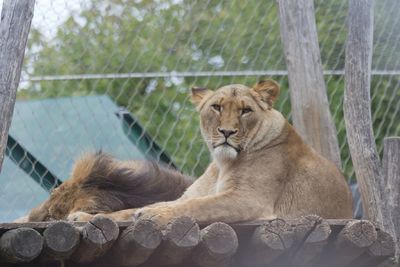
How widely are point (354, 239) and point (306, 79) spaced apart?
113 cm

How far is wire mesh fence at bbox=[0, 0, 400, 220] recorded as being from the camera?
462cm

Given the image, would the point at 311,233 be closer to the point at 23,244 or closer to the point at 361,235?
the point at 361,235

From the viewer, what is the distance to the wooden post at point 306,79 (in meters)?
4.08

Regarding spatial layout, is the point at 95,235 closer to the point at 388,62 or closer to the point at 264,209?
the point at 264,209

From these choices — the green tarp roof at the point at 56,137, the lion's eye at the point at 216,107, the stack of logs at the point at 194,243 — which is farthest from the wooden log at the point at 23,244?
the green tarp roof at the point at 56,137

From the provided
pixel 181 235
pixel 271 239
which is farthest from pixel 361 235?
pixel 181 235

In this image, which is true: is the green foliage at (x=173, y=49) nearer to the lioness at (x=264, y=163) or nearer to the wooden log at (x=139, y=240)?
the lioness at (x=264, y=163)

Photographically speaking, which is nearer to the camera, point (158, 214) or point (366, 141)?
point (158, 214)

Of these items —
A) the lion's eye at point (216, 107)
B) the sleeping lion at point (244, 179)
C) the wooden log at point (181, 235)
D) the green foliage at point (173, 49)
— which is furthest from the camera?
the green foliage at point (173, 49)

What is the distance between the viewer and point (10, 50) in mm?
3170

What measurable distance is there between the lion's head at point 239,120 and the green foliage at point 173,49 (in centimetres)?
108

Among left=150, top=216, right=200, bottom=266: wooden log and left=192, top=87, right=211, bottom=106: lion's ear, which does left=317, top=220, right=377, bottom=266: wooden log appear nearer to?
left=150, top=216, right=200, bottom=266: wooden log

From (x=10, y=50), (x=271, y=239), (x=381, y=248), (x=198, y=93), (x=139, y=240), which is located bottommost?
(x=381, y=248)

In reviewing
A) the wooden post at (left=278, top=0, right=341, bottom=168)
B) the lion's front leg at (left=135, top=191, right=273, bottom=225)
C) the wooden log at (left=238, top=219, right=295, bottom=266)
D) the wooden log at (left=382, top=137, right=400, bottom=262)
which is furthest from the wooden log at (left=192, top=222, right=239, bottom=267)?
the wooden post at (left=278, top=0, right=341, bottom=168)
